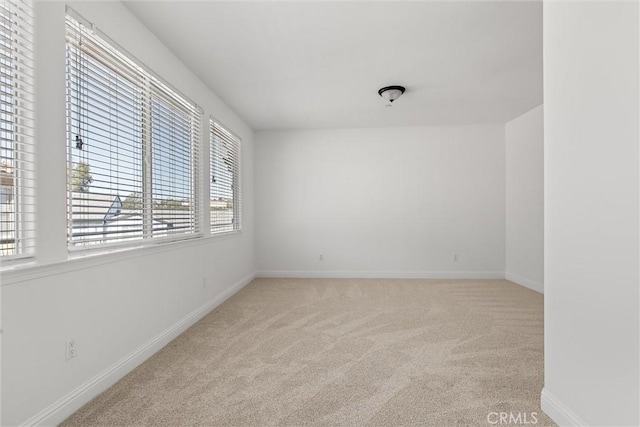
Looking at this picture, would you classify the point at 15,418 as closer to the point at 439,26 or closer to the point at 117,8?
the point at 117,8

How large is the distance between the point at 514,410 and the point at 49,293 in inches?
104

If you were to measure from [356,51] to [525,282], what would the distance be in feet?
13.9

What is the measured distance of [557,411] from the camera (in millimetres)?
1703

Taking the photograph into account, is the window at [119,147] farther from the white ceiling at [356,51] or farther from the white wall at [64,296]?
the white ceiling at [356,51]

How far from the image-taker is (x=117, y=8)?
2.21 meters

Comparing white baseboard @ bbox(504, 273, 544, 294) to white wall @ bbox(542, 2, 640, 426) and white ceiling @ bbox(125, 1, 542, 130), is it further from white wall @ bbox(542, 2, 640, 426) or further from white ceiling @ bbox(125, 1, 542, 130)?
white wall @ bbox(542, 2, 640, 426)

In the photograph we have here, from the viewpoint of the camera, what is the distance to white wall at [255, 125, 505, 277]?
5.43 metres

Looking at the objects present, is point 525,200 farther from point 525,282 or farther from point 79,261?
point 79,261

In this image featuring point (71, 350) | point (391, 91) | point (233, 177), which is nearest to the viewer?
point (71, 350)

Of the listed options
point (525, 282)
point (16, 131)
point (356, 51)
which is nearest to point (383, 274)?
point (525, 282)

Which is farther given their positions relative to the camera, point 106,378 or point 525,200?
point 525,200

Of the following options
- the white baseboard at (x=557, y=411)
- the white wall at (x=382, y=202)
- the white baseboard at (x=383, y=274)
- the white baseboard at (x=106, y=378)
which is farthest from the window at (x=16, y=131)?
the white baseboard at (x=383, y=274)

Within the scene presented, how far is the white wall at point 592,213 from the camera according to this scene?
1289 mm

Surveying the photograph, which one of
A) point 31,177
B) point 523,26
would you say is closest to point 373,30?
point 523,26
